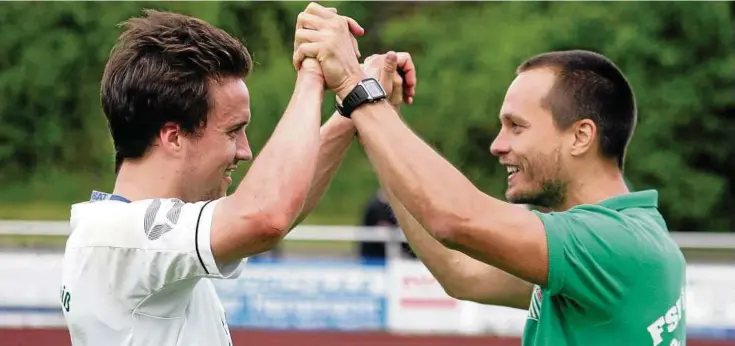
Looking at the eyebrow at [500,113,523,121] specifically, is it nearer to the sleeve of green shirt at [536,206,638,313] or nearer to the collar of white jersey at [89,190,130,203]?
the sleeve of green shirt at [536,206,638,313]

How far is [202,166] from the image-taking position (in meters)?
3.29

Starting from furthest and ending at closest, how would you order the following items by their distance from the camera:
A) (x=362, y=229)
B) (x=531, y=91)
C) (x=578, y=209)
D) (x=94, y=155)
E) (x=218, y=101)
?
(x=94, y=155)
(x=362, y=229)
(x=531, y=91)
(x=578, y=209)
(x=218, y=101)

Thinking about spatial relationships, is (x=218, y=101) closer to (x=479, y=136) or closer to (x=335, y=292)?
(x=335, y=292)

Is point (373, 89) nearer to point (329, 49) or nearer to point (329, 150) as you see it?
point (329, 49)

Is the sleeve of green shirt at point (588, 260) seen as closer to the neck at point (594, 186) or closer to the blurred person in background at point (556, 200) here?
the blurred person in background at point (556, 200)

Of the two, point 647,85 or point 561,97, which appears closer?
point 561,97

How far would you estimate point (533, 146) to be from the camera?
3.69 metres

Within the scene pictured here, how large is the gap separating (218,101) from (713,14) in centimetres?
2017

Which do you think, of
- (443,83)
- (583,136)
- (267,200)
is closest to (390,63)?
(583,136)

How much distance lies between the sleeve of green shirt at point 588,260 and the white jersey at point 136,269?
0.94 meters

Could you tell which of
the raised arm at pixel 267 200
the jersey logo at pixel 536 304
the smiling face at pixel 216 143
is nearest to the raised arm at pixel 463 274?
the jersey logo at pixel 536 304

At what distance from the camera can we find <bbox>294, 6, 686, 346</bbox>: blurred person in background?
3.24 meters

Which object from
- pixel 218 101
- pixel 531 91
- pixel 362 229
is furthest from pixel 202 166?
pixel 362 229

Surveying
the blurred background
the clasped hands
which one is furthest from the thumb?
the blurred background
